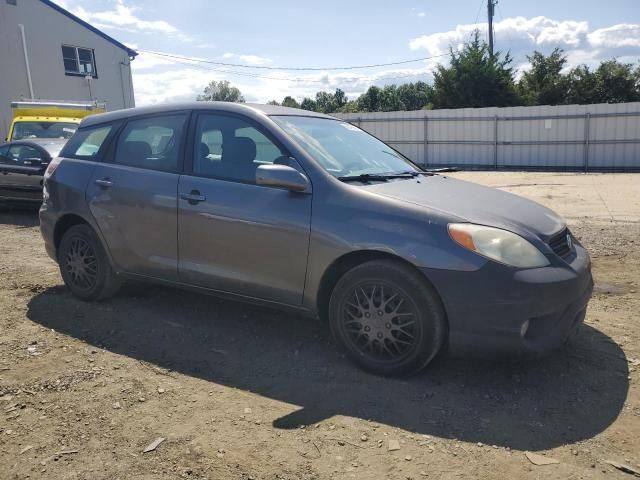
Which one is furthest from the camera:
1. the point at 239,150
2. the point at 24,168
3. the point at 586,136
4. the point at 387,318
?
the point at 586,136

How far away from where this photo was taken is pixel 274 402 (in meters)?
3.18

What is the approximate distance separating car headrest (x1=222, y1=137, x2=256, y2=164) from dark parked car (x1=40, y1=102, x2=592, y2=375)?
1 centimetres

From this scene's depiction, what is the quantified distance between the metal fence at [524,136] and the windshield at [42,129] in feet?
47.0

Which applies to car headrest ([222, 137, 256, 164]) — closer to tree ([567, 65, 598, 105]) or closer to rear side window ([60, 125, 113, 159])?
rear side window ([60, 125, 113, 159])

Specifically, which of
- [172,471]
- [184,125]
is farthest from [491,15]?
[172,471]

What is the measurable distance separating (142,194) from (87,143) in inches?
42.2

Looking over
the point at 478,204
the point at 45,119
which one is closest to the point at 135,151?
the point at 478,204

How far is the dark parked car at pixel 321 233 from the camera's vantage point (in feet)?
10.2

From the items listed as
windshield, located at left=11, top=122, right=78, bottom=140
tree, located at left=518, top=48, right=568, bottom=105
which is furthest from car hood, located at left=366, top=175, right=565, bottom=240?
tree, located at left=518, top=48, right=568, bottom=105

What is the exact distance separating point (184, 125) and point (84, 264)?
161 centimetres

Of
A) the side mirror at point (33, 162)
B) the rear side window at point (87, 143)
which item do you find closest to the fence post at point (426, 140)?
the side mirror at point (33, 162)

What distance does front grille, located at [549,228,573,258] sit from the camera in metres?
3.32

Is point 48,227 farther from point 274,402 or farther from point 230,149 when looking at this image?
point 274,402

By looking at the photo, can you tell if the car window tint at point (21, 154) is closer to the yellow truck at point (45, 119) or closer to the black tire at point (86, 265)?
the yellow truck at point (45, 119)
